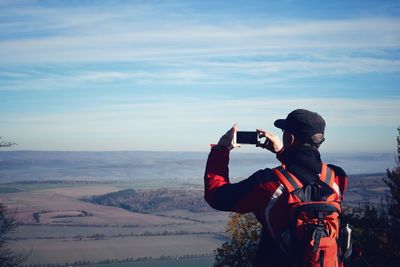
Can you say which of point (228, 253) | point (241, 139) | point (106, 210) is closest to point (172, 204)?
point (106, 210)

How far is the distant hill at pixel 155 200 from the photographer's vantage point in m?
147

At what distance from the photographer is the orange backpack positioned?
5383 millimetres

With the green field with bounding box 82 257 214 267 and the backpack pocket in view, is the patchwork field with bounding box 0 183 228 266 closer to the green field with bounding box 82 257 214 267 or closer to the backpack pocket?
the green field with bounding box 82 257 214 267

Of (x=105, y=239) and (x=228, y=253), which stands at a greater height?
(x=228, y=253)

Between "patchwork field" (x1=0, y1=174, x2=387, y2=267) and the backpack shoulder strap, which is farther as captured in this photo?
"patchwork field" (x1=0, y1=174, x2=387, y2=267)

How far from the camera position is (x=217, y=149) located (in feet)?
18.9

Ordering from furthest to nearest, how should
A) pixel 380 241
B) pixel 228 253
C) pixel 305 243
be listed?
pixel 228 253, pixel 380 241, pixel 305 243

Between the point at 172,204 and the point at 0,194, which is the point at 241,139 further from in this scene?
the point at 0,194

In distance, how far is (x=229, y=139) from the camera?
580 cm

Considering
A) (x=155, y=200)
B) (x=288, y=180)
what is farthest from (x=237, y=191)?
(x=155, y=200)

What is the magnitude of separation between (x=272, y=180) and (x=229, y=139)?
700mm

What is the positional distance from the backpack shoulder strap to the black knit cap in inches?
19.6

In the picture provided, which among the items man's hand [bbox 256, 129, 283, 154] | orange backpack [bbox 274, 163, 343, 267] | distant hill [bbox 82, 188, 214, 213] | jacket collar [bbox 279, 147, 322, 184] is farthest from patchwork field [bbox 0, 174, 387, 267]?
orange backpack [bbox 274, 163, 343, 267]

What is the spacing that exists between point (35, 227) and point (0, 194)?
161ft
